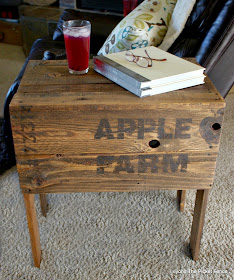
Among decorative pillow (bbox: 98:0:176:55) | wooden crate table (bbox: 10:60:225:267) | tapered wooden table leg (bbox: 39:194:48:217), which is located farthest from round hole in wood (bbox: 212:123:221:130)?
tapered wooden table leg (bbox: 39:194:48:217)

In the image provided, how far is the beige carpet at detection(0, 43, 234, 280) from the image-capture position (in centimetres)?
112

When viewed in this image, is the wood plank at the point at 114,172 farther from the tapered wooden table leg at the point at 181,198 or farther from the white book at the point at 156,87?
the tapered wooden table leg at the point at 181,198

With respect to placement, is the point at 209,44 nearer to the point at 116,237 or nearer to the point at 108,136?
the point at 108,136

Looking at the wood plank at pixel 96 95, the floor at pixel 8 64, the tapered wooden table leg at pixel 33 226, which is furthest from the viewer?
the floor at pixel 8 64

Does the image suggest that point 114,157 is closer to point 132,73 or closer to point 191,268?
point 132,73

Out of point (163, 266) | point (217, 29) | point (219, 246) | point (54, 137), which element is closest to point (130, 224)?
point (163, 266)

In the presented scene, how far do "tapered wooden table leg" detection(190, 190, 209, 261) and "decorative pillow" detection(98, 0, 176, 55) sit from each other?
→ 2.05 ft

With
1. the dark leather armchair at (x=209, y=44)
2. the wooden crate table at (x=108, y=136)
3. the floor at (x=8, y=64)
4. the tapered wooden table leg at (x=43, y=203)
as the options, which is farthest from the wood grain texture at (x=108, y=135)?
the floor at (x=8, y=64)

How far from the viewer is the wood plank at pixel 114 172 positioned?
95cm

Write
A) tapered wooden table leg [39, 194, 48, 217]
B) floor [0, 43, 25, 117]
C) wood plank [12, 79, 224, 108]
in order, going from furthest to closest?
1. floor [0, 43, 25, 117]
2. tapered wooden table leg [39, 194, 48, 217]
3. wood plank [12, 79, 224, 108]

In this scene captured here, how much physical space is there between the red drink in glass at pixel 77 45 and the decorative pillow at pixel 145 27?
320mm

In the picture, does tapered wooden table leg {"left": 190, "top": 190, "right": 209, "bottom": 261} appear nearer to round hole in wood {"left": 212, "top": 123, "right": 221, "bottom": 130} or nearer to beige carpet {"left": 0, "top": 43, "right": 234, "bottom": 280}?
beige carpet {"left": 0, "top": 43, "right": 234, "bottom": 280}

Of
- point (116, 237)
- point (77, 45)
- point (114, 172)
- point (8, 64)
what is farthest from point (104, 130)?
point (8, 64)

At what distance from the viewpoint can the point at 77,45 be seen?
38.8 inches
